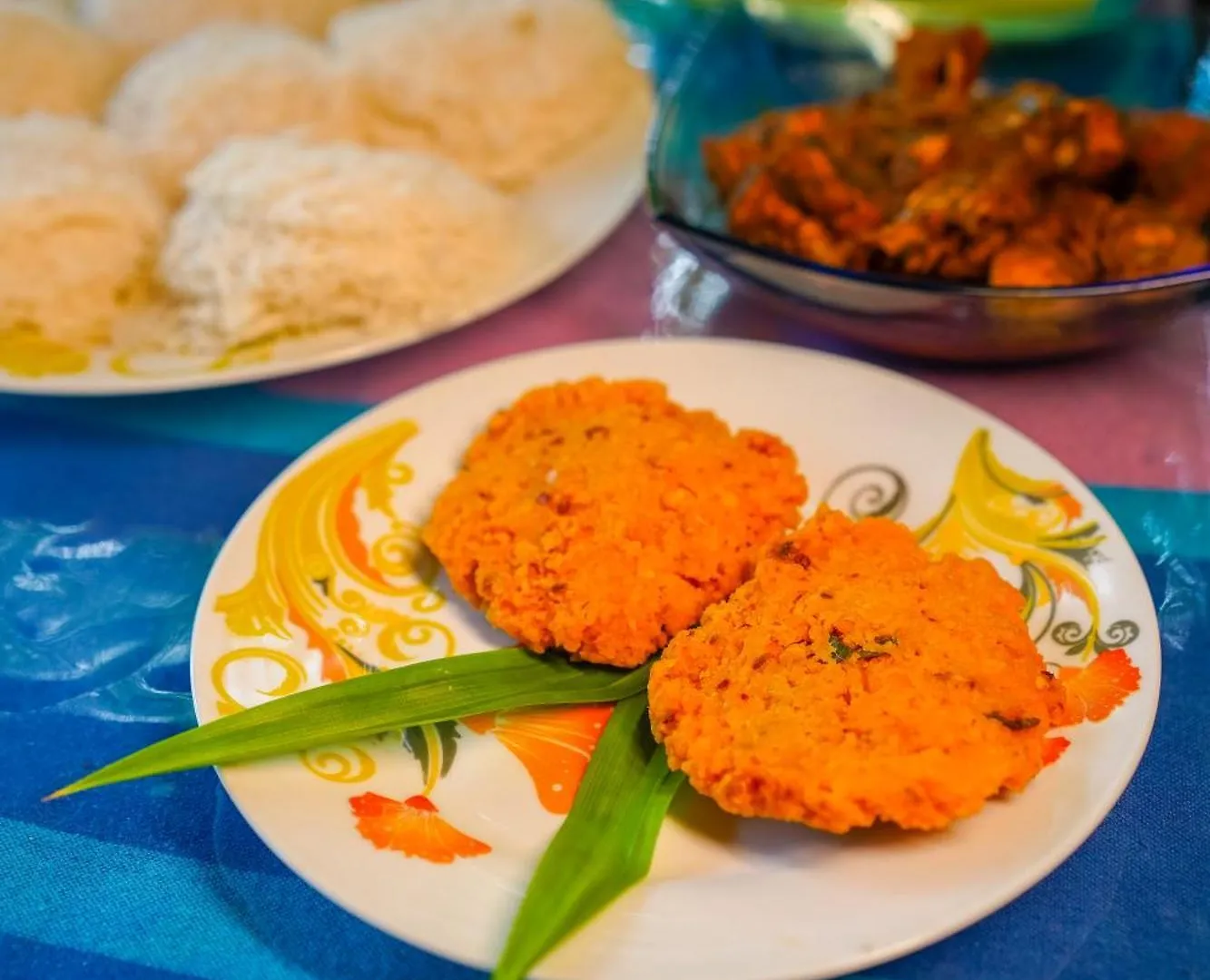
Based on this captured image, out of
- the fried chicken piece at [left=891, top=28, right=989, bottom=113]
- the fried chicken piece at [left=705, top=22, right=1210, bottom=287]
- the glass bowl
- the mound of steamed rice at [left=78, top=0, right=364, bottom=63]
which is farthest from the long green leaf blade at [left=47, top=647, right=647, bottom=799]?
the mound of steamed rice at [left=78, top=0, right=364, bottom=63]

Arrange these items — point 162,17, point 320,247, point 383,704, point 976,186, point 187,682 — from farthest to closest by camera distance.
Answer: point 162,17, point 320,247, point 976,186, point 187,682, point 383,704

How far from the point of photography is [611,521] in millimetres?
933

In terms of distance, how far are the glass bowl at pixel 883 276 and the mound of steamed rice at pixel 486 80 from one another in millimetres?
177

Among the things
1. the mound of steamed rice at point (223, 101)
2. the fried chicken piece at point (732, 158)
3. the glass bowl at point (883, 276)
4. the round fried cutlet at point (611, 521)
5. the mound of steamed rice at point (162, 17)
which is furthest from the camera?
the mound of steamed rice at point (162, 17)

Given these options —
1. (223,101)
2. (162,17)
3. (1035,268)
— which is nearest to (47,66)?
(162,17)

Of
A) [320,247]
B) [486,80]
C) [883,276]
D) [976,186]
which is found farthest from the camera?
[486,80]

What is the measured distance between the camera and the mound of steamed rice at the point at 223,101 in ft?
5.14

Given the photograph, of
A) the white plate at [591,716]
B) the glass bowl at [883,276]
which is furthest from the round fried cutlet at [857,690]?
the glass bowl at [883,276]

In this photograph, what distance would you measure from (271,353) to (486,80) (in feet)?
2.00

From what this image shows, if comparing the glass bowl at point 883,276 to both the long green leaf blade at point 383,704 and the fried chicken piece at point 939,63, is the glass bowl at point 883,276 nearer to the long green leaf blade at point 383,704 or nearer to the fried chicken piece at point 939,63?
the fried chicken piece at point 939,63

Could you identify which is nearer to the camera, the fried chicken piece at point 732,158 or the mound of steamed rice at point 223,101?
the fried chicken piece at point 732,158

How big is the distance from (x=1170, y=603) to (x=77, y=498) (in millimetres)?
1111

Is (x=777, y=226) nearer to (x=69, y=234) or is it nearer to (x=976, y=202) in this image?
(x=976, y=202)

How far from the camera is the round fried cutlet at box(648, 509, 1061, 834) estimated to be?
2.31 feet
